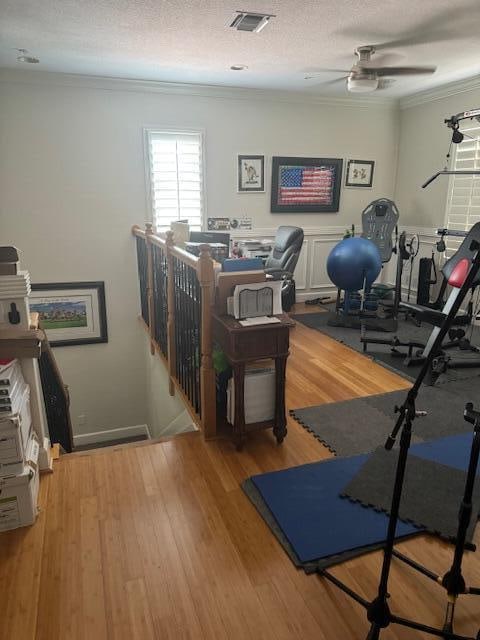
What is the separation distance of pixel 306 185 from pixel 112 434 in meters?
4.05

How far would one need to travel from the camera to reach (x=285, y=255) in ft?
16.5

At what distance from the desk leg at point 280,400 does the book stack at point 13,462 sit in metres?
1.31

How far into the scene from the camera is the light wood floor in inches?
60.9

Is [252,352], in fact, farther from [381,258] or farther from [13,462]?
[381,258]

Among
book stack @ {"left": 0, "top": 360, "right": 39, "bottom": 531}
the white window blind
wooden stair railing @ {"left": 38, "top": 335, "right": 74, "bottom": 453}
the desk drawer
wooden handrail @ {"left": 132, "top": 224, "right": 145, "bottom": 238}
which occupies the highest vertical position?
the white window blind

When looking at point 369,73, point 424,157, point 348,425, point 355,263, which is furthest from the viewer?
point 424,157

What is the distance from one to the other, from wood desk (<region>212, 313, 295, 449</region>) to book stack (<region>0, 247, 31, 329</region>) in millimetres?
1015

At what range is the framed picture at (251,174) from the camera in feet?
17.8

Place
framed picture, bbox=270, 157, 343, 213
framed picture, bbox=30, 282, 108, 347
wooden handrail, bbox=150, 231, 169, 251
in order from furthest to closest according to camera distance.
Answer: framed picture, bbox=270, 157, 343, 213, framed picture, bbox=30, 282, 108, 347, wooden handrail, bbox=150, 231, 169, 251

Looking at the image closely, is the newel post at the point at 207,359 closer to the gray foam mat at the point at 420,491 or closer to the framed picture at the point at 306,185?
the gray foam mat at the point at 420,491

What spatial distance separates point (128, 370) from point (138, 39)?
3523 mm

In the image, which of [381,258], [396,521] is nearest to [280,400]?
[396,521]

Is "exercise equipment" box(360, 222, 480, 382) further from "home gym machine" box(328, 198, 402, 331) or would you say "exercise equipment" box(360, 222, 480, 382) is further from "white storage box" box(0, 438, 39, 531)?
"white storage box" box(0, 438, 39, 531)

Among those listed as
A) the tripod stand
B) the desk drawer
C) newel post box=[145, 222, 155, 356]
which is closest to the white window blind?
newel post box=[145, 222, 155, 356]
